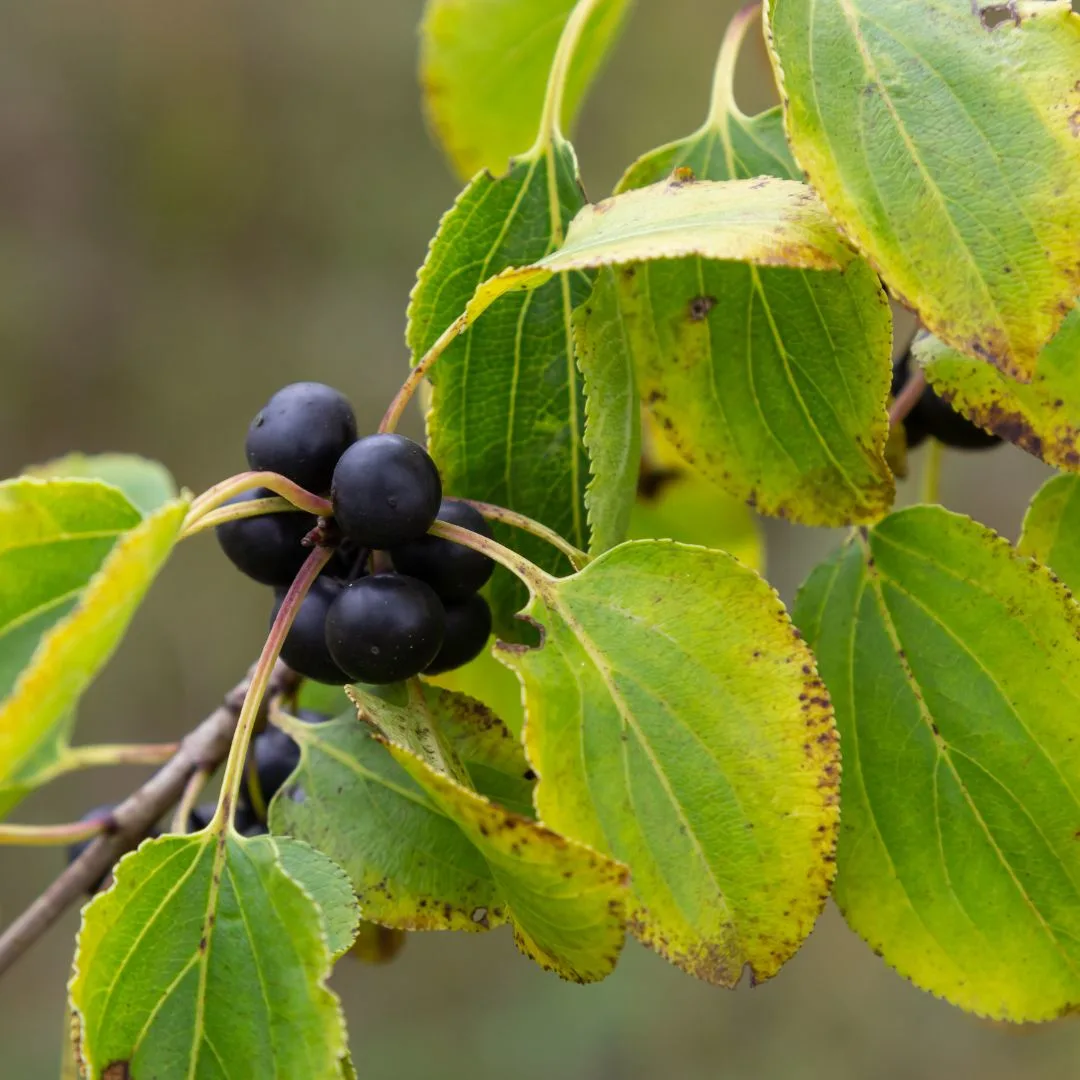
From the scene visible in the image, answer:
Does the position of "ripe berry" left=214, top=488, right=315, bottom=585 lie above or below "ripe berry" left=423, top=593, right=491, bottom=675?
above

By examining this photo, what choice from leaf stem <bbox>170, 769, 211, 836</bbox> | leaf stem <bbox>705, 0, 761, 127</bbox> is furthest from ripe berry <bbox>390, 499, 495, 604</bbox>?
leaf stem <bbox>705, 0, 761, 127</bbox>

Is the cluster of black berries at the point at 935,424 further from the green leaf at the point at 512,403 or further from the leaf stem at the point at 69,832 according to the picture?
the leaf stem at the point at 69,832

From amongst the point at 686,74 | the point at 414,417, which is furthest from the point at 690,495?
the point at 686,74

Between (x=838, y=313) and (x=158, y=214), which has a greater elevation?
(x=838, y=313)

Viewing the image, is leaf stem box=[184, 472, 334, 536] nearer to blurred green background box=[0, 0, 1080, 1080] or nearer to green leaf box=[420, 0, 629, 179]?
green leaf box=[420, 0, 629, 179]

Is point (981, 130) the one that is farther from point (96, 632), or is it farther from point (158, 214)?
point (158, 214)

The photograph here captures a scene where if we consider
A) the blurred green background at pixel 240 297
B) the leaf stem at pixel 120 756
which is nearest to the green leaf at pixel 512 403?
the leaf stem at pixel 120 756
